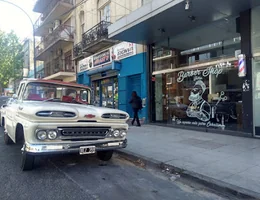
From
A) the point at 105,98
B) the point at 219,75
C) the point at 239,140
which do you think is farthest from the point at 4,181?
the point at 105,98

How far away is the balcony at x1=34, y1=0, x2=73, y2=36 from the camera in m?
21.4

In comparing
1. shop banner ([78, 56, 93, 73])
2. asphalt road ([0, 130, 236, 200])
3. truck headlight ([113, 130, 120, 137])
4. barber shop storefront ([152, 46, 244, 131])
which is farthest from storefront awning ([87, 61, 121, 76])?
truck headlight ([113, 130, 120, 137])

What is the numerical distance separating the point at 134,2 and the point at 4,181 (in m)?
11.2

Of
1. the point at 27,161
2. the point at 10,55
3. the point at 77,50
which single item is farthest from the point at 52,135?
the point at 10,55

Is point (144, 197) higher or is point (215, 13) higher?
point (215, 13)

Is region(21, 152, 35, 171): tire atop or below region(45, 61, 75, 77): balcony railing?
below

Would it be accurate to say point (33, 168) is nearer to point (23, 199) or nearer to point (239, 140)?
point (23, 199)

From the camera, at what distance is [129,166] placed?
225 inches

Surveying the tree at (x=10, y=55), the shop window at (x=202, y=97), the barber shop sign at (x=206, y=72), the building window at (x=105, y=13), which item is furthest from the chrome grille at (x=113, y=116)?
the tree at (x=10, y=55)

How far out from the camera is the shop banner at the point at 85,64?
17688 millimetres

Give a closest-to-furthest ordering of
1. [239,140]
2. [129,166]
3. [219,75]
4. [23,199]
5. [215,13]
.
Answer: [23,199] < [129,166] < [239,140] < [215,13] < [219,75]

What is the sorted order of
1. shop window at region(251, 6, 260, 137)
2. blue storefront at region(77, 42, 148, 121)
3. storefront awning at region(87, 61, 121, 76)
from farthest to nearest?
1. storefront awning at region(87, 61, 121, 76)
2. blue storefront at region(77, 42, 148, 121)
3. shop window at region(251, 6, 260, 137)

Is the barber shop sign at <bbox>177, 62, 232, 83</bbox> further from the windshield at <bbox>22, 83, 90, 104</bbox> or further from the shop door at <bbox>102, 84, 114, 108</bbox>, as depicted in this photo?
the shop door at <bbox>102, 84, 114, 108</bbox>

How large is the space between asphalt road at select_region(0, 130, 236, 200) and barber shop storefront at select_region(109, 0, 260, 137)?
4.83 metres
